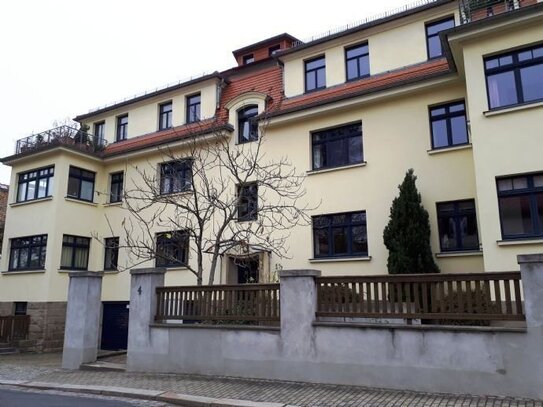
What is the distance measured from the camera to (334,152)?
1609 cm

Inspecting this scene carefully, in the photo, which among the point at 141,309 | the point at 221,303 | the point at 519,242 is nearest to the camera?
the point at 221,303

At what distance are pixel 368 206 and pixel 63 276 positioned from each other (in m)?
12.7

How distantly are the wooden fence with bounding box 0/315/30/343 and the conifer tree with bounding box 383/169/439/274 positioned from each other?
46.8 ft

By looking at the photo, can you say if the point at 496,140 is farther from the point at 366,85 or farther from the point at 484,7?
the point at 366,85

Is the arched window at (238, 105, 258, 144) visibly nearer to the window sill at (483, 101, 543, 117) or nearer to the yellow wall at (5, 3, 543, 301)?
the yellow wall at (5, 3, 543, 301)

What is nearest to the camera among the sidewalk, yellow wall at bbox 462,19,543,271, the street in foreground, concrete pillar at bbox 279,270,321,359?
the sidewalk

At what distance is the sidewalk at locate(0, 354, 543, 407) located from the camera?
24.4 ft

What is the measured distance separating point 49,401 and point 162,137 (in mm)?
13126

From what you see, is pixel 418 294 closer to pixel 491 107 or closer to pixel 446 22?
pixel 491 107

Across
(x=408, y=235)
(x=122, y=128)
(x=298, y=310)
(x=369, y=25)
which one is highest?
(x=369, y=25)

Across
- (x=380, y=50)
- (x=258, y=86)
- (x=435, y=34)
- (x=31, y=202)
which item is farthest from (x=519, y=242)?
(x=31, y=202)

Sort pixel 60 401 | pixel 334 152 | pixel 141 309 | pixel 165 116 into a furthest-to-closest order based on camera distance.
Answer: pixel 165 116, pixel 334 152, pixel 141 309, pixel 60 401

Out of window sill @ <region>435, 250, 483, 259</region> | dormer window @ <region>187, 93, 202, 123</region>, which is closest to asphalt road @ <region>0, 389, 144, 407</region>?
window sill @ <region>435, 250, 483, 259</region>

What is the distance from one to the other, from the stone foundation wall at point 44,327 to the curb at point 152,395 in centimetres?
832
